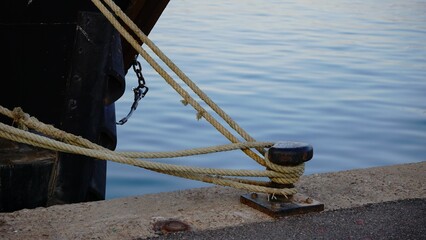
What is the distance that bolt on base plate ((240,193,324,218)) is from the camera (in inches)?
135

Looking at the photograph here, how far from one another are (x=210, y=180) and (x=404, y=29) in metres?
17.8

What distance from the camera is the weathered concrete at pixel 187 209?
3.16 metres

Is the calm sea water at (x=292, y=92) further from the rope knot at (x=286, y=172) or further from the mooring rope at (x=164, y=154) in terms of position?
the rope knot at (x=286, y=172)

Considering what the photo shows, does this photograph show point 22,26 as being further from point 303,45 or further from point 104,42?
point 303,45

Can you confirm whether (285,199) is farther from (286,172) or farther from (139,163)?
(139,163)

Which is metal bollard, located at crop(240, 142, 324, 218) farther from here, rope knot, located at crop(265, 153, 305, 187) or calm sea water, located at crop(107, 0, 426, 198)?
calm sea water, located at crop(107, 0, 426, 198)

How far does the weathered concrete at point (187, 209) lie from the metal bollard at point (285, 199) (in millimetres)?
38

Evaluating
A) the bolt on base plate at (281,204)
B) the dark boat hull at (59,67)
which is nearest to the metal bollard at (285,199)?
the bolt on base plate at (281,204)

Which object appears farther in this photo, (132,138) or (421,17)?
(421,17)

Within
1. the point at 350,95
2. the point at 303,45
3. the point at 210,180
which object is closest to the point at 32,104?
the point at 210,180

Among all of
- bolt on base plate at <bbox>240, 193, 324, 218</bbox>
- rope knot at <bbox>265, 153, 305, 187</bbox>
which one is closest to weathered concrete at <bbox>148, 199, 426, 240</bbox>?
bolt on base plate at <bbox>240, 193, 324, 218</bbox>

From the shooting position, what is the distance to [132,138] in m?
9.16

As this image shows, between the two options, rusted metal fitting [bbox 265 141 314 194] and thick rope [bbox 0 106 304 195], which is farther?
rusted metal fitting [bbox 265 141 314 194]

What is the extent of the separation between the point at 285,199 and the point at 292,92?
27.6 ft
